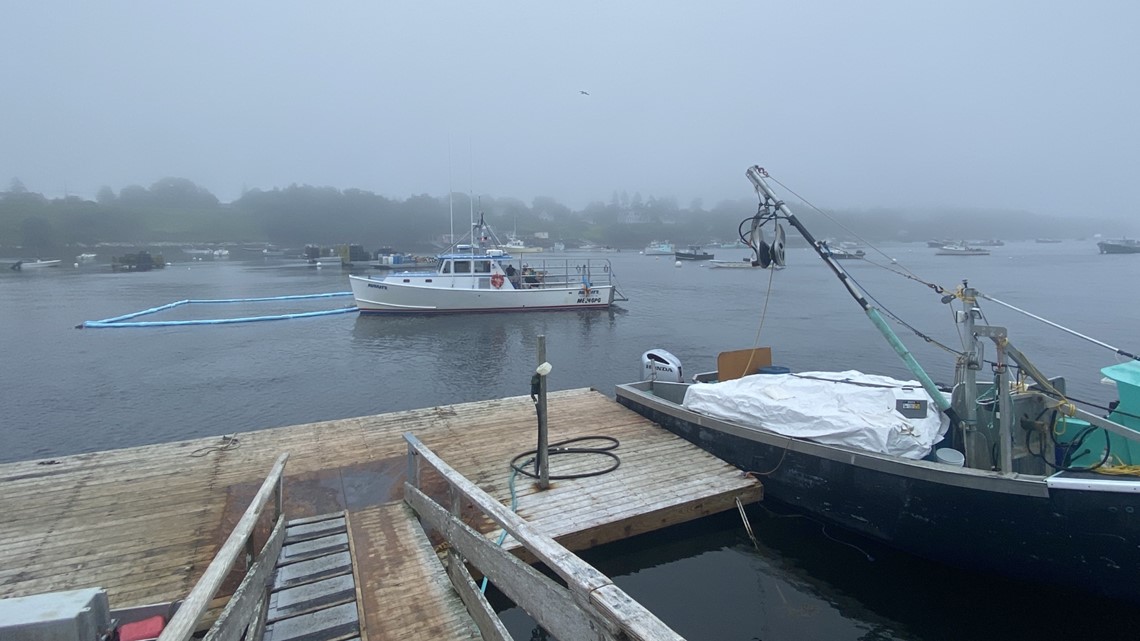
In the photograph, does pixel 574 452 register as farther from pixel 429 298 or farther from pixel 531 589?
pixel 429 298

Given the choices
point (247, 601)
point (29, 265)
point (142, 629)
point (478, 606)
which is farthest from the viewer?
point (29, 265)

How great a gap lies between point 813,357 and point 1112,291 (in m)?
38.1

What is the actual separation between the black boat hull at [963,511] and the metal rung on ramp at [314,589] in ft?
17.7

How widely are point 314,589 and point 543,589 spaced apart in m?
2.63

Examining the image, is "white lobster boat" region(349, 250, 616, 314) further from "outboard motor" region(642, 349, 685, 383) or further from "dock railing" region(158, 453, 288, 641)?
"dock railing" region(158, 453, 288, 641)

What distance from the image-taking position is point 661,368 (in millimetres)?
11148

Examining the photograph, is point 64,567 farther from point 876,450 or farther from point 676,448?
point 876,450

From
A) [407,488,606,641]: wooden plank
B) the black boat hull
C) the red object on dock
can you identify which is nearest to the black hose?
the black boat hull

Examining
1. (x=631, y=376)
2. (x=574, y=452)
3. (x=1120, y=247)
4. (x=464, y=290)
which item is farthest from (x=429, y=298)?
(x=1120, y=247)

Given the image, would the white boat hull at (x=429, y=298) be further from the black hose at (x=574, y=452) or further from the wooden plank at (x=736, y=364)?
the black hose at (x=574, y=452)

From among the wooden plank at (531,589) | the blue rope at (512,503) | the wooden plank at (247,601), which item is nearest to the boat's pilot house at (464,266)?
the blue rope at (512,503)

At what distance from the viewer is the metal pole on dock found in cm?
685

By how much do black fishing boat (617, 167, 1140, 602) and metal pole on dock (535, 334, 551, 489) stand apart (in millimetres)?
2734

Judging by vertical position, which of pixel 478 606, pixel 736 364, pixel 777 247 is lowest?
pixel 478 606
